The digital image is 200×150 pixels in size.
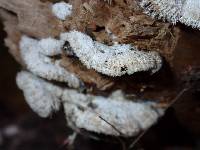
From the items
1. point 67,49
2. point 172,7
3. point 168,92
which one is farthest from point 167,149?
point 172,7

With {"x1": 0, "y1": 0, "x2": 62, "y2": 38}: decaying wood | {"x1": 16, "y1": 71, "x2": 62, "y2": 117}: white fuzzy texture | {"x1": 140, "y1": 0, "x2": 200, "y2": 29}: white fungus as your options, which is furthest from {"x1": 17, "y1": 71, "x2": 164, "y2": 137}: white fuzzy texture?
{"x1": 140, "y1": 0, "x2": 200, "y2": 29}: white fungus

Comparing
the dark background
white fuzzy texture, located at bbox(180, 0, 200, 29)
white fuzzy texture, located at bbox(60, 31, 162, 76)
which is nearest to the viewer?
white fuzzy texture, located at bbox(180, 0, 200, 29)

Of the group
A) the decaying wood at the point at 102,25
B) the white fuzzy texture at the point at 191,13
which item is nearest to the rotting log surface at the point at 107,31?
the decaying wood at the point at 102,25

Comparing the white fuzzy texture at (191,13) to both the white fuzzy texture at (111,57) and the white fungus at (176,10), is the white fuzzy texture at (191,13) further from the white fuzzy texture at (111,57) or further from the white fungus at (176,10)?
the white fuzzy texture at (111,57)

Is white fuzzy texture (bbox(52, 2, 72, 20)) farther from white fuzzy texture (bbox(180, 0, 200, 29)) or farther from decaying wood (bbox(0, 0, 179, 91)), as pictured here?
white fuzzy texture (bbox(180, 0, 200, 29))

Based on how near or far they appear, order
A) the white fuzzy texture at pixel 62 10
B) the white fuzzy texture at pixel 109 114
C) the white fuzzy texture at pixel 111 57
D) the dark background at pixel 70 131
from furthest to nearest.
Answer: the white fuzzy texture at pixel 109 114
the dark background at pixel 70 131
the white fuzzy texture at pixel 62 10
the white fuzzy texture at pixel 111 57
